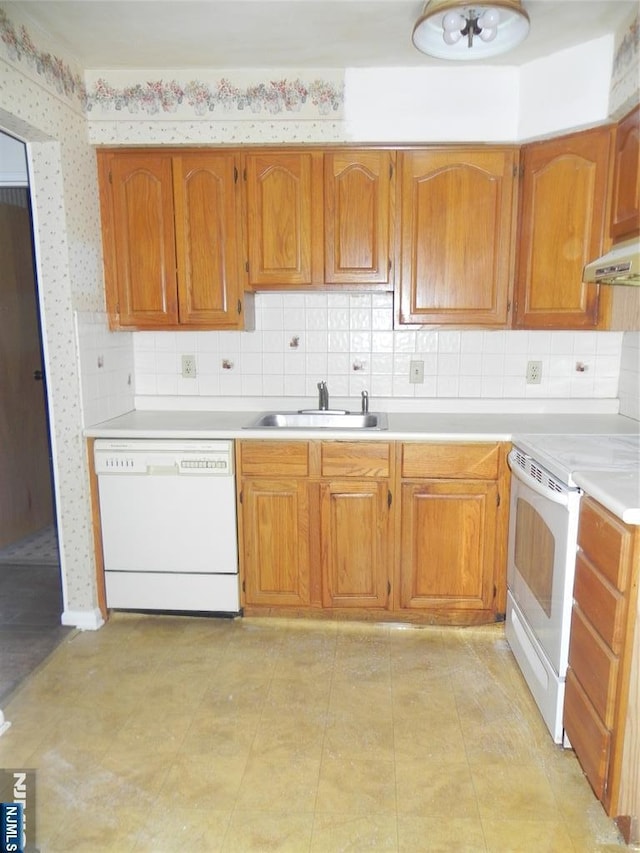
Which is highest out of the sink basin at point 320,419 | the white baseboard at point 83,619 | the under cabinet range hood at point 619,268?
the under cabinet range hood at point 619,268

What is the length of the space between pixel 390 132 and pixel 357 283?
654mm

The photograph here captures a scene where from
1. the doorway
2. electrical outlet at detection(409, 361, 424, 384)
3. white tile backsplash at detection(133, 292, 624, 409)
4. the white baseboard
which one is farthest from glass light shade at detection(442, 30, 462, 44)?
the white baseboard

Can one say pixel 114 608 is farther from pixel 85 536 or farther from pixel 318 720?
pixel 318 720

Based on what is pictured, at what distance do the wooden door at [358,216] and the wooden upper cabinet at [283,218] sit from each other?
0.06 meters

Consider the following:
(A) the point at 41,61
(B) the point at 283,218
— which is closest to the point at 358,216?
(B) the point at 283,218

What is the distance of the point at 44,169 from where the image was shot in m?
2.39

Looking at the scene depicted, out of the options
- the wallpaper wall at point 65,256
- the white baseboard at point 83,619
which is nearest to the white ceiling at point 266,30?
the wallpaper wall at point 65,256

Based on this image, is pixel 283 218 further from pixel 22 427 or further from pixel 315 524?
pixel 22 427

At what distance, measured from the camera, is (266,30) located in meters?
2.21

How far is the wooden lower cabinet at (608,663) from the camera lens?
146 centimetres

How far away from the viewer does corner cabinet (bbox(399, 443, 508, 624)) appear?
8.23ft

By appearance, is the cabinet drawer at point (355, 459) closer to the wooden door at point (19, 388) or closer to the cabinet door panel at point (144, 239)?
the cabinet door panel at point (144, 239)

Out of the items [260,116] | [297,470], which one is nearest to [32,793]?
[297,470]

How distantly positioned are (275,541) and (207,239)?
1405 millimetres
